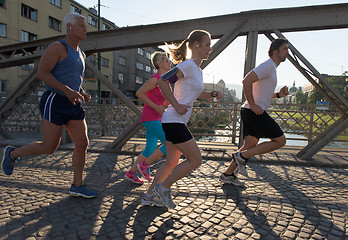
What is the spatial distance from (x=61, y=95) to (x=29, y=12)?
1184 inches

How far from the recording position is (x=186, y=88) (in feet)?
7.58

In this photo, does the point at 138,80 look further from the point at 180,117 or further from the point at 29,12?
the point at 180,117

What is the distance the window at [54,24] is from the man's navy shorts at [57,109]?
→ 3185 cm

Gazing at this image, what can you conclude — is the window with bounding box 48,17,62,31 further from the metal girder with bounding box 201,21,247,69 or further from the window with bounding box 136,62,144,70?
the metal girder with bounding box 201,21,247,69

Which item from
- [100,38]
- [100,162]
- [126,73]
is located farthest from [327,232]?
[126,73]

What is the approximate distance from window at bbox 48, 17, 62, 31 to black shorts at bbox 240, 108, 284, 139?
32.4 m

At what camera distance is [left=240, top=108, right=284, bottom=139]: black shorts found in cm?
305

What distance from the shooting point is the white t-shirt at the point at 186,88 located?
7.40ft

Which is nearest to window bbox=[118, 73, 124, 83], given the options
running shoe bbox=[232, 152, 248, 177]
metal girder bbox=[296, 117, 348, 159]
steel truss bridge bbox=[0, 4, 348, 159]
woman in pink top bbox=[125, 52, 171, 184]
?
steel truss bridge bbox=[0, 4, 348, 159]

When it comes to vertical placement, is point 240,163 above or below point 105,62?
below

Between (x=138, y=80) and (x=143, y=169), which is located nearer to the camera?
(x=143, y=169)

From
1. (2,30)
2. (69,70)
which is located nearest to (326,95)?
(69,70)

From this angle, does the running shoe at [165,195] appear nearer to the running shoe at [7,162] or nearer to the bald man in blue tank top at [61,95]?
the bald man in blue tank top at [61,95]

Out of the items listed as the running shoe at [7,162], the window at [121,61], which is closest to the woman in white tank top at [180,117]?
the running shoe at [7,162]
